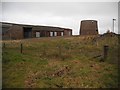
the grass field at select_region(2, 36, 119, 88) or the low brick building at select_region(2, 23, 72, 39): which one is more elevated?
the low brick building at select_region(2, 23, 72, 39)

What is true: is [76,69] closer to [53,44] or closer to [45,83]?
[45,83]

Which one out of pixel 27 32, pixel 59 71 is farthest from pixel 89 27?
pixel 59 71

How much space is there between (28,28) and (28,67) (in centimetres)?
2377

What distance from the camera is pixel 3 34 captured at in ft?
114

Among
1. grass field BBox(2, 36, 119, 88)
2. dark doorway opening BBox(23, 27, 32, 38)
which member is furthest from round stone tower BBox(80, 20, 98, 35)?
grass field BBox(2, 36, 119, 88)

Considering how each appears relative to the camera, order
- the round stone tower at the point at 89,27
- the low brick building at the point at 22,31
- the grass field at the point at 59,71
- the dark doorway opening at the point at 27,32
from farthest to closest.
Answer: the dark doorway opening at the point at 27,32, the low brick building at the point at 22,31, the round stone tower at the point at 89,27, the grass field at the point at 59,71

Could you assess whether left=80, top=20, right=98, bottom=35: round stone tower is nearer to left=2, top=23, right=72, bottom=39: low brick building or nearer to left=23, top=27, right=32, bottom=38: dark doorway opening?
left=2, top=23, right=72, bottom=39: low brick building

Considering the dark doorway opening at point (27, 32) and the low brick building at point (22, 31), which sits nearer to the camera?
the low brick building at point (22, 31)

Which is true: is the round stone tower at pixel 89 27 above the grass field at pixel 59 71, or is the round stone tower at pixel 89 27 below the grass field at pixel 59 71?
above

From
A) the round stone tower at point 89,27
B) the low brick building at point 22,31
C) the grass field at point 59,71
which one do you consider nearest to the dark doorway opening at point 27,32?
the low brick building at point 22,31

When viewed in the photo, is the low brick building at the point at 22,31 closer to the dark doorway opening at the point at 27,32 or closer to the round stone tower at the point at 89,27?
the dark doorway opening at the point at 27,32

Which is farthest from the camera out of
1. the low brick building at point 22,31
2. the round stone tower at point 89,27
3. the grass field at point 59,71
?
the low brick building at point 22,31

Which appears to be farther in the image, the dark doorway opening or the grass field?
the dark doorway opening

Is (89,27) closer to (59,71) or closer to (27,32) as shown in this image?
(27,32)
